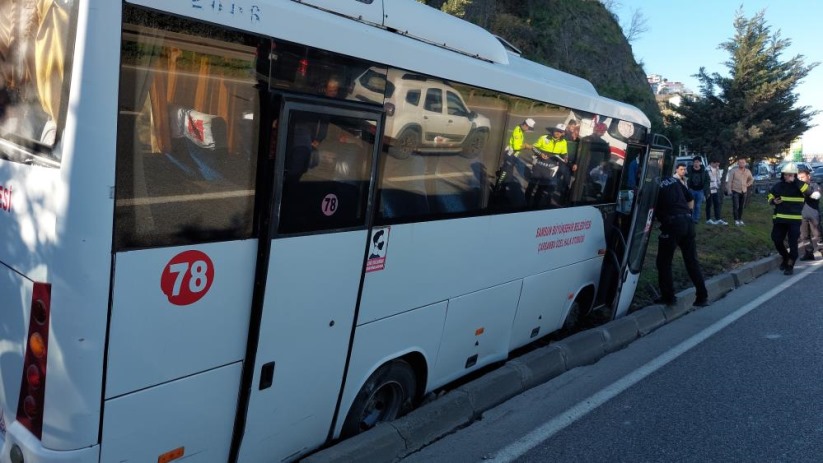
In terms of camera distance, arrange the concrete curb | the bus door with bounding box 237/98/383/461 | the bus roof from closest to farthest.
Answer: the bus roof → the bus door with bounding box 237/98/383/461 → the concrete curb

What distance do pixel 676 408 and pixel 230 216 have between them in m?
4.11

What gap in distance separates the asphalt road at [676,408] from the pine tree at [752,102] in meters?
20.5

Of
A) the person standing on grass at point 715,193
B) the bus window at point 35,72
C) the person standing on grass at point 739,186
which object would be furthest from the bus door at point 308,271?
the person standing on grass at point 739,186

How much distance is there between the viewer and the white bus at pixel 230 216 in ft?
7.90

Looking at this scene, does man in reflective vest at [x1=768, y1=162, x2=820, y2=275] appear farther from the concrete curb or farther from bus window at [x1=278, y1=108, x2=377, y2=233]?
bus window at [x1=278, y1=108, x2=377, y2=233]

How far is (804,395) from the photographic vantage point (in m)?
5.45

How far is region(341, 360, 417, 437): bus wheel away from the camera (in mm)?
4039

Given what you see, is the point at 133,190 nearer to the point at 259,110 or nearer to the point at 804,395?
the point at 259,110

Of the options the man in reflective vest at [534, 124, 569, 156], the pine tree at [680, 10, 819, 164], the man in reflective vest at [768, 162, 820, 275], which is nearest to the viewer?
A: the man in reflective vest at [534, 124, 569, 156]

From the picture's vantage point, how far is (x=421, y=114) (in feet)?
12.7

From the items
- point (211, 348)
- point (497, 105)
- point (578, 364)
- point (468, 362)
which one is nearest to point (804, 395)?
point (578, 364)

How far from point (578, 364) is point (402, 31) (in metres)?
3.83

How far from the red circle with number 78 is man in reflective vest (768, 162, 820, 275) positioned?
11.0 meters

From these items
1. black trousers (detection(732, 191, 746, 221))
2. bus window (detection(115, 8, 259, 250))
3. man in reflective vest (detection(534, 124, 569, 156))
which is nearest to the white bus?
bus window (detection(115, 8, 259, 250))
